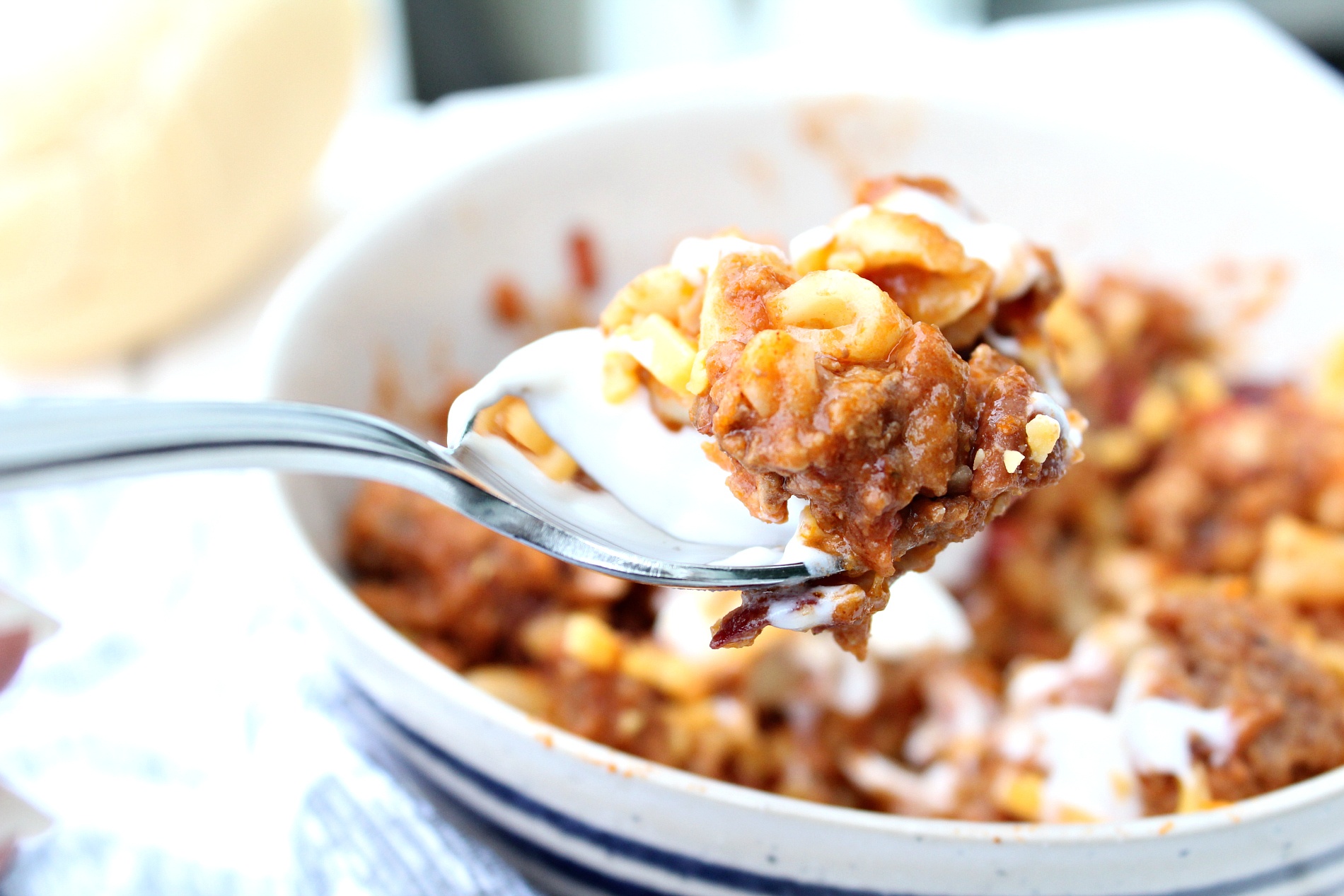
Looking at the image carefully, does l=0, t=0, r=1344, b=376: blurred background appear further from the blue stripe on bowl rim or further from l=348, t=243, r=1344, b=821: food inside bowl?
the blue stripe on bowl rim

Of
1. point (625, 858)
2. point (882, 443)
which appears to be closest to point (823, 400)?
point (882, 443)

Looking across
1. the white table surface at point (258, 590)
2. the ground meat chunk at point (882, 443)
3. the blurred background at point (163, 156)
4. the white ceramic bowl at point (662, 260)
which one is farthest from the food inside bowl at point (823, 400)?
the blurred background at point (163, 156)

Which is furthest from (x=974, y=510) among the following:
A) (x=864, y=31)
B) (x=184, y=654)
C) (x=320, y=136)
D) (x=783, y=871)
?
(x=864, y=31)

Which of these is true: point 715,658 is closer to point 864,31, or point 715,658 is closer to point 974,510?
point 974,510

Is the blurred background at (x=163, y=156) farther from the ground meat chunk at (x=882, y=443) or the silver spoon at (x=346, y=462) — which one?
the ground meat chunk at (x=882, y=443)

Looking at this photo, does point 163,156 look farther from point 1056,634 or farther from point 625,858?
point 1056,634

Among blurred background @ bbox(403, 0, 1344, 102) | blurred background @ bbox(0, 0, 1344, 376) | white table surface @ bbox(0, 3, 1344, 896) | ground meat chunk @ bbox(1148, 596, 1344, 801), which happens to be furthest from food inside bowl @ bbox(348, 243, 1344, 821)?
blurred background @ bbox(403, 0, 1344, 102)
